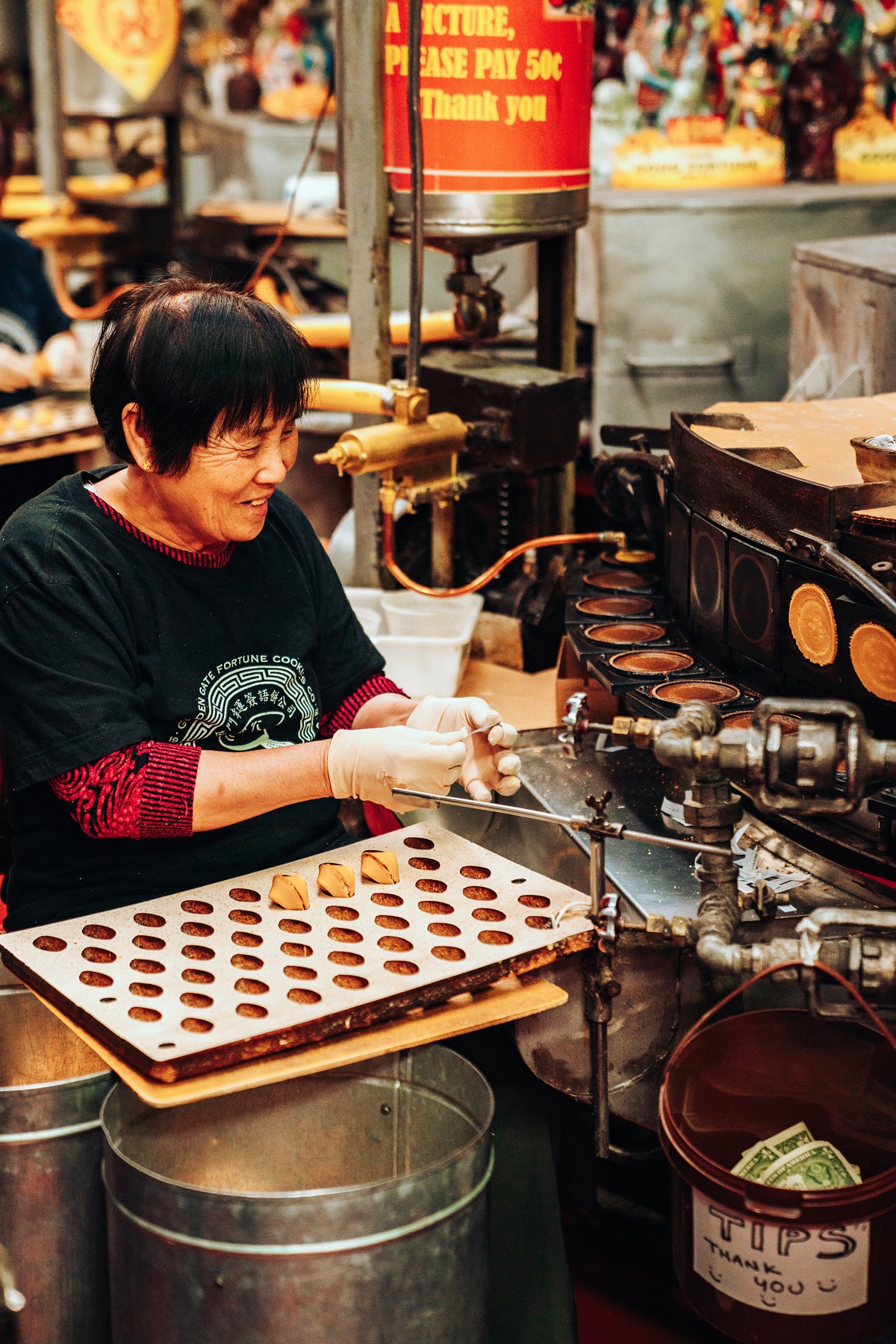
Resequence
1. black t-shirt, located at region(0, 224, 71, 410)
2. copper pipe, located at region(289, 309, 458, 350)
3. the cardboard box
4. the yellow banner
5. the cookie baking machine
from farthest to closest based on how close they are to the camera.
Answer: the yellow banner → black t-shirt, located at region(0, 224, 71, 410) → copper pipe, located at region(289, 309, 458, 350) → the cardboard box → the cookie baking machine

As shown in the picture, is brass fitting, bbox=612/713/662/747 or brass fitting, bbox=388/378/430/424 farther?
brass fitting, bbox=388/378/430/424

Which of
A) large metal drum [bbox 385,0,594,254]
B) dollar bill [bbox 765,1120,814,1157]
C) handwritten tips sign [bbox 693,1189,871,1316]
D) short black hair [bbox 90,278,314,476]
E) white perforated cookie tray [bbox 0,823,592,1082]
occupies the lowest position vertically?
handwritten tips sign [bbox 693,1189,871,1316]

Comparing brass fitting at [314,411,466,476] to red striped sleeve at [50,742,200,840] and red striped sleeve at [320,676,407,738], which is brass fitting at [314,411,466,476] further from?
red striped sleeve at [50,742,200,840]

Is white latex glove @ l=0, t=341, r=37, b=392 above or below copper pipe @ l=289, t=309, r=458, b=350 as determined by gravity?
below

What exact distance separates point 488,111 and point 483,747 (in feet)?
4.25

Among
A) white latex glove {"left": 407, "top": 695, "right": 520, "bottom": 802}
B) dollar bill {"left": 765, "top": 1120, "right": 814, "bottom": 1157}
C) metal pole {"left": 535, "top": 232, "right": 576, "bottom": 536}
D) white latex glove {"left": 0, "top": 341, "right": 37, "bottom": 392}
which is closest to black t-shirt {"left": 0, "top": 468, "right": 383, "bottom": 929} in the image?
white latex glove {"left": 407, "top": 695, "right": 520, "bottom": 802}

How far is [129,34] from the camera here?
5.92 m

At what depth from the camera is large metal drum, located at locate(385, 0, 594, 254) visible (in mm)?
2529

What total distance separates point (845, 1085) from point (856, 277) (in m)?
1.83

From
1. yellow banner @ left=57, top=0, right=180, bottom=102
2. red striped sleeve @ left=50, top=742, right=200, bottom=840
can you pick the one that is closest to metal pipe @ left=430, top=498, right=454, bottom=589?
red striped sleeve @ left=50, top=742, right=200, bottom=840

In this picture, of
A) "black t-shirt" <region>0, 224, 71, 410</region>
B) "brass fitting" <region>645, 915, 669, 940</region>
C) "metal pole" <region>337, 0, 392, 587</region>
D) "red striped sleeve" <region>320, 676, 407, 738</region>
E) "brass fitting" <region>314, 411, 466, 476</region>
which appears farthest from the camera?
"black t-shirt" <region>0, 224, 71, 410</region>

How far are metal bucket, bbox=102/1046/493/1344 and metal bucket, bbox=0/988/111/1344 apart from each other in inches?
2.2

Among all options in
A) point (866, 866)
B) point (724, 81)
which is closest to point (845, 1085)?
point (866, 866)

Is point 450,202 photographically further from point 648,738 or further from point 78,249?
point 78,249
